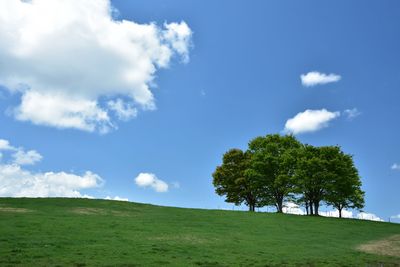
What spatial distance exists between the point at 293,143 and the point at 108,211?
4322 cm

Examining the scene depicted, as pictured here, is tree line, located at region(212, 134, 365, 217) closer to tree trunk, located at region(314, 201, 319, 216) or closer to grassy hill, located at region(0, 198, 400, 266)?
tree trunk, located at region(314, 201, 319, 216)

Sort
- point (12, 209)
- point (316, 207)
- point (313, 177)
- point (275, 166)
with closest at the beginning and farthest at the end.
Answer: point (12, 209) < point (313, 177) < point (316, 207) < point (275, 166)

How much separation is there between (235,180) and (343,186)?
72.3ft

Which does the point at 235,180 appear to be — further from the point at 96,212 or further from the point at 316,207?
the point at 96,212

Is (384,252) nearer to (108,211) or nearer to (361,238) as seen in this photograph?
(361,238)

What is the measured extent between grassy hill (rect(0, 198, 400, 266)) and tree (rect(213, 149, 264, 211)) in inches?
793

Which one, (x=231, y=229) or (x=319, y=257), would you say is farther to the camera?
(x=231, y=229)

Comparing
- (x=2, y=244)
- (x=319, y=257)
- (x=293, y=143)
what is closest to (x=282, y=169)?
(x=293, y=143)

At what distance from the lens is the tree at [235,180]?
82812 millimetres

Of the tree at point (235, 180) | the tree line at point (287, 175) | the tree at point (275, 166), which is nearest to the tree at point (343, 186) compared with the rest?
the tree line at point (287, 175)

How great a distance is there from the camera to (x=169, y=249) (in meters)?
32.2

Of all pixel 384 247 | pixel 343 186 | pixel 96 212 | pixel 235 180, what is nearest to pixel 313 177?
pixel 343 186

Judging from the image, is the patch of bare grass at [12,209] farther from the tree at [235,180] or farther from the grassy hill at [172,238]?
the tree at [235,180]

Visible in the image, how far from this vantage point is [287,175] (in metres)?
75.5
